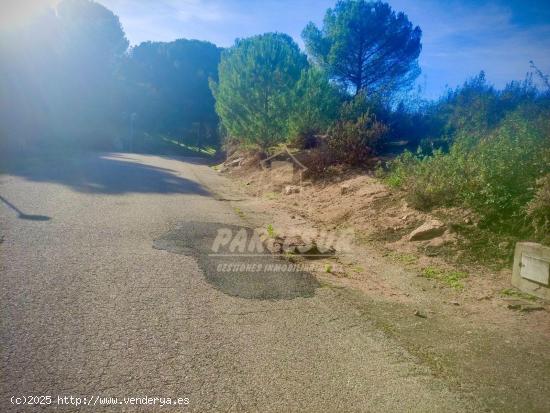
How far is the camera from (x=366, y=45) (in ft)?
57.8

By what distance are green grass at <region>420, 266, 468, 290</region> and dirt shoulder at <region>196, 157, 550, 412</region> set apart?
0.04ft

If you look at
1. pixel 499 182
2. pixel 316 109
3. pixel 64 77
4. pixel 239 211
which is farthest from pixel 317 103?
pixel 64 77

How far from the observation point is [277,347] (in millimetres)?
2836

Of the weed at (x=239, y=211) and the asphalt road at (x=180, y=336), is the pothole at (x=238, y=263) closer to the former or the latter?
the asphalt road at (x=180, y=336)

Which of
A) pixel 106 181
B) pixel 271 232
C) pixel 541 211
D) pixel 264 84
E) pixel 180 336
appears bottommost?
pixel 180 336

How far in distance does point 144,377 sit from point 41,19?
38.6 metres

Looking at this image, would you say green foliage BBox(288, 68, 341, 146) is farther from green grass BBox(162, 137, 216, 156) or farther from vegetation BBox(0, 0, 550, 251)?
green grass BBox(162, 137, 216, 156)

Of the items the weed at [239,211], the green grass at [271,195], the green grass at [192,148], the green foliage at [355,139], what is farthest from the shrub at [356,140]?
the green grass at [192,148]

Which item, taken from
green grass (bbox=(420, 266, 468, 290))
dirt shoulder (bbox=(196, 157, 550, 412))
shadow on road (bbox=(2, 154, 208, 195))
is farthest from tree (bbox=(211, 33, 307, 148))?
green grass (bbox=(420, 266, 468, 290))

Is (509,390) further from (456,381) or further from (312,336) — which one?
(312,336)

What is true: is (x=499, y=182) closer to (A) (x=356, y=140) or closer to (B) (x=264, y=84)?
(A) (x=356, y=140)

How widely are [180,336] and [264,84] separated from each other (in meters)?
14.4

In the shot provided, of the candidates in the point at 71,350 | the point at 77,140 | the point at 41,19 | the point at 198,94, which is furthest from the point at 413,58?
the point at 198,94

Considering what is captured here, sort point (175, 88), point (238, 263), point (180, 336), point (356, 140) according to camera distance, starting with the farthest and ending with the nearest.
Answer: point (175, 88)
point (356, 140)
point (238, 263)
point (180, 336)
